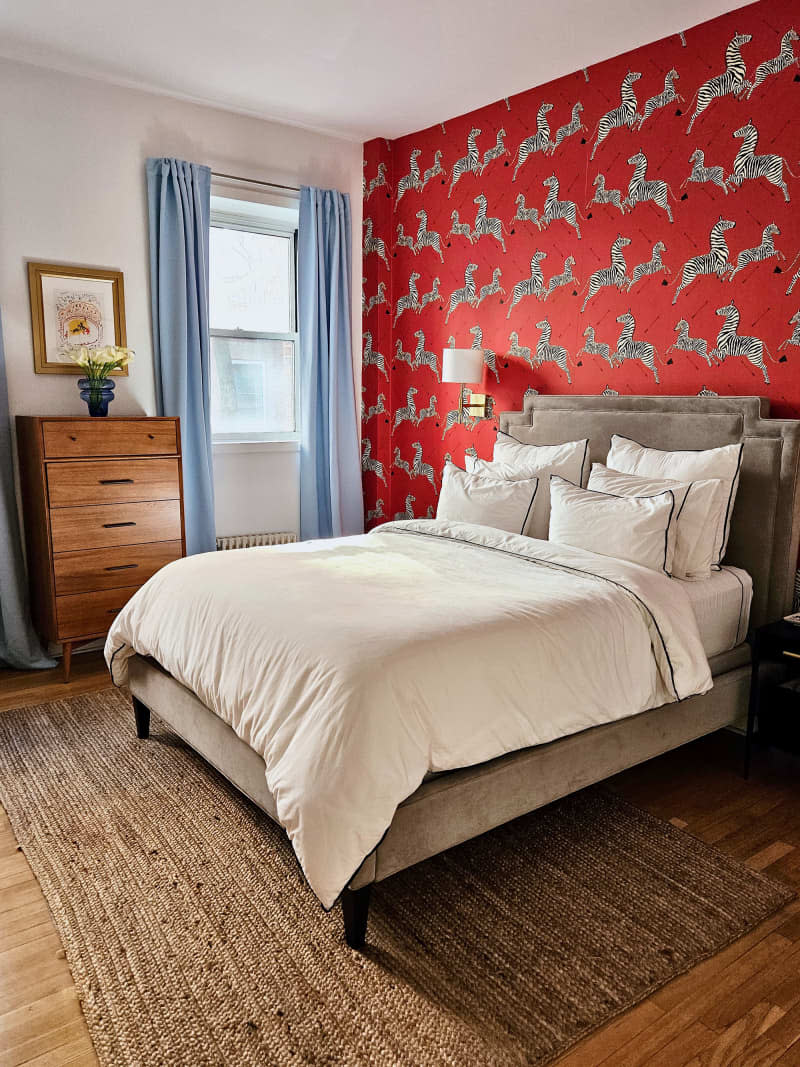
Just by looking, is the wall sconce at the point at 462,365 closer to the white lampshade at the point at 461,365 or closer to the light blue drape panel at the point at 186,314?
the white lampshade at the point at 461,365

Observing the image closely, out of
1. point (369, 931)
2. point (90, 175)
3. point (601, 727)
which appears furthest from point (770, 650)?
point (90, 175)

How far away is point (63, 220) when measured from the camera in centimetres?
379

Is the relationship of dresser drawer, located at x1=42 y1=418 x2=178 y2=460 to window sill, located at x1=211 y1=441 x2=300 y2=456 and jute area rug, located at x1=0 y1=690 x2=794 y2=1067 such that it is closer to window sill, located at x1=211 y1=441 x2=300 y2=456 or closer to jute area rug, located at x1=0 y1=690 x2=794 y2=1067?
window sill, located at x1=211 y1=441 x2=300 y2=456

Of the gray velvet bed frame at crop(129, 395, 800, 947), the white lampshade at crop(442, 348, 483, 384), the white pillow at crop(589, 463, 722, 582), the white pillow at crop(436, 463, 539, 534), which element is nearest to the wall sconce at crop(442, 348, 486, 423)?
the white lampshade at crop(442, 348, 483, 384)

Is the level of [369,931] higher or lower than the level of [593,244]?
lower

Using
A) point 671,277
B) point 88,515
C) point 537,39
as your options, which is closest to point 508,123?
point 537,39

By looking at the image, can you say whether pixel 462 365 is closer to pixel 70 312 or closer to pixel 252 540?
pixel 252 540

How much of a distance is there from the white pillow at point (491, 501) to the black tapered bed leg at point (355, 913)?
6.01ft

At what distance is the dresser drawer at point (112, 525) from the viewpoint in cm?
354

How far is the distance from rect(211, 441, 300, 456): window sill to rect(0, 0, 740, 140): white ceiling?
1810mm

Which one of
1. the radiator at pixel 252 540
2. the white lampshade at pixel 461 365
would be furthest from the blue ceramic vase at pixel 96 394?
the white lampshade at pixel 461 365

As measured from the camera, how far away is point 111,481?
12.0ft

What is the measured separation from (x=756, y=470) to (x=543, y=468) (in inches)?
35.0

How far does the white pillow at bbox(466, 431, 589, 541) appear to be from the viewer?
3441 millimetres
